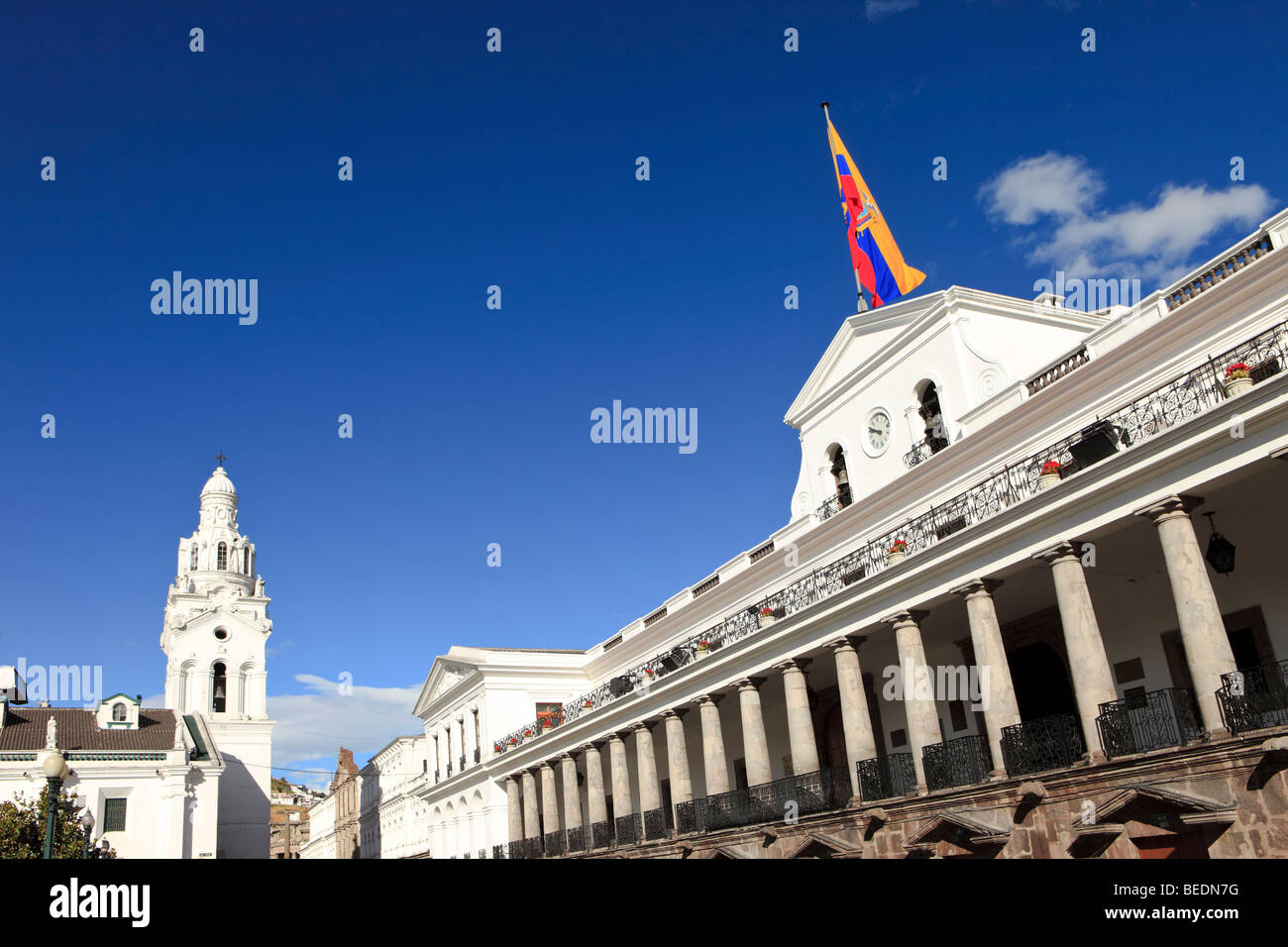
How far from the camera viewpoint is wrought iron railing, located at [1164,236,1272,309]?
18717mm

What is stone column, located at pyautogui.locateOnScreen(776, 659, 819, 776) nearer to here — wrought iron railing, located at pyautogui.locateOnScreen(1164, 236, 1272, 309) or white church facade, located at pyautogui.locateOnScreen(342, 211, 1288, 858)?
white church facade, located at pyautogui.locateOnScreen(342, 211, 1288, 858)

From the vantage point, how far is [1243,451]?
15703mm

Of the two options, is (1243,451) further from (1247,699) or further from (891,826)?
(891,826)

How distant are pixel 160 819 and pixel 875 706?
128 ft

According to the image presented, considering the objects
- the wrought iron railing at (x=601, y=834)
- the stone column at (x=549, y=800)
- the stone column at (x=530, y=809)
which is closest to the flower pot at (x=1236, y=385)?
the wrought iron railing at (x=601, y=834)

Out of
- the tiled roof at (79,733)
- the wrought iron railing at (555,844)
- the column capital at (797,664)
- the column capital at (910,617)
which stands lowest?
the wrought iron railing at (555,844)

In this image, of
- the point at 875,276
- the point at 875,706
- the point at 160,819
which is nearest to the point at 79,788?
the point at 160,819

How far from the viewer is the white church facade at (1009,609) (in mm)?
16156

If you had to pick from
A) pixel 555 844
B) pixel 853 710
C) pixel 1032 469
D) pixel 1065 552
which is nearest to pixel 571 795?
pixel 555 844

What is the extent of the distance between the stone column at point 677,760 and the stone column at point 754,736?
3361 millimetres

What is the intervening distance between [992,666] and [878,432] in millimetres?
11200

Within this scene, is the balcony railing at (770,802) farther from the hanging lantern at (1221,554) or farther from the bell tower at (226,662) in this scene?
the bell tower at (226,662)

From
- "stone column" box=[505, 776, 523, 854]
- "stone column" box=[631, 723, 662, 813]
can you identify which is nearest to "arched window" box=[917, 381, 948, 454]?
"stone column" box=[631, 723, 662, 813]

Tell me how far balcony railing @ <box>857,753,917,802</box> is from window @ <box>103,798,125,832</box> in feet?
136
